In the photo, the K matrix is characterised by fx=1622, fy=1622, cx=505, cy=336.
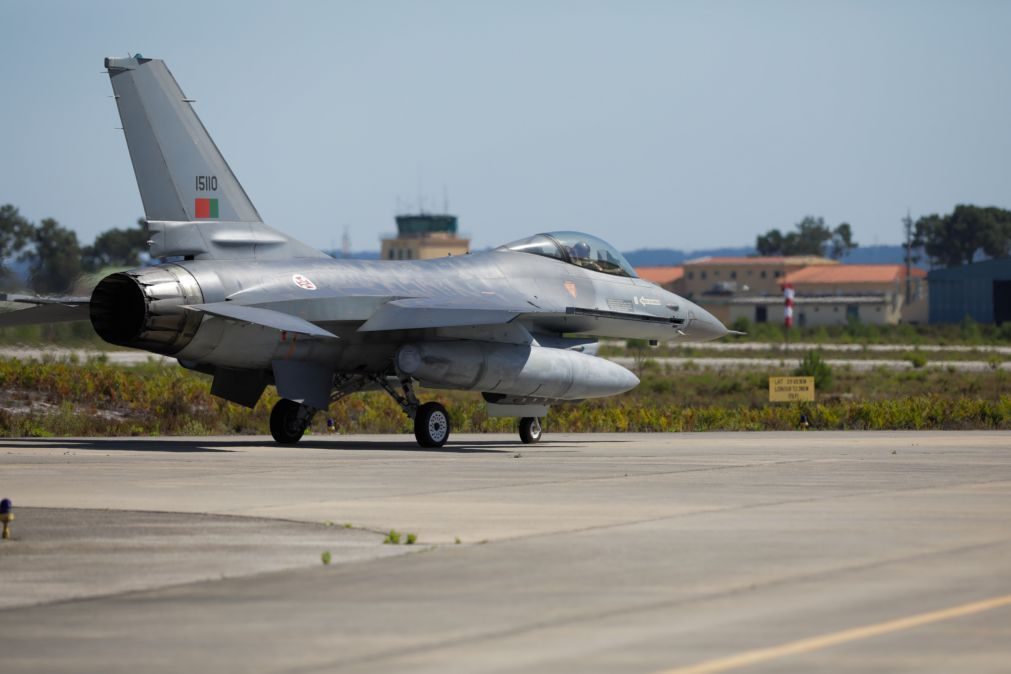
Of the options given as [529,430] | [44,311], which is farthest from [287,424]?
[529,430]

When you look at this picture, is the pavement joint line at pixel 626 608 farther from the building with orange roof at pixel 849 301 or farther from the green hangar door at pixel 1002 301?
the building with orange roof at pixel 849 301

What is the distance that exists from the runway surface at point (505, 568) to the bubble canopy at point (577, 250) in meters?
8.19

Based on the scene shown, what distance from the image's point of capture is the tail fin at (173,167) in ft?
76.8

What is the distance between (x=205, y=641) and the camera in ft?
28.7

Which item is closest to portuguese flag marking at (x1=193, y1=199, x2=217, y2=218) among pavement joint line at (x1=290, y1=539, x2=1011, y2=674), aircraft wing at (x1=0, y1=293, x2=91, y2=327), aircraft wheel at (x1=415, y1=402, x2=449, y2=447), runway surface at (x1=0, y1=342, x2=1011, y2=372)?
aircraft wing at (x1=0, y1=293, x2=91, y2=327)

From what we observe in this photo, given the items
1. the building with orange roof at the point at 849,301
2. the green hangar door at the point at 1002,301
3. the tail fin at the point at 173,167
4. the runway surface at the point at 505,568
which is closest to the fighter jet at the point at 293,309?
→ the tail fin at the point at 173,167

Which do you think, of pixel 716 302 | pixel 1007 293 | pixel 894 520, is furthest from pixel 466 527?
pixel 716 302

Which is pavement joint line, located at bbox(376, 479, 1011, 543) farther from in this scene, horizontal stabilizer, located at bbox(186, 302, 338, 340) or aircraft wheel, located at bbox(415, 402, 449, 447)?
aircraft wheel, located at bbox(415, 402, 449, 447)

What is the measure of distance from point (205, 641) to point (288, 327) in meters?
13.2

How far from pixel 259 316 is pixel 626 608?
42.5 ft

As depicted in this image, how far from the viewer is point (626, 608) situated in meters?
9.67

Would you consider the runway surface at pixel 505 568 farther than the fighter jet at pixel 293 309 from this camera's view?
No

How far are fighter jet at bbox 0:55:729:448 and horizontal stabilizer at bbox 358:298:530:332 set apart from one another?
0.07 feet

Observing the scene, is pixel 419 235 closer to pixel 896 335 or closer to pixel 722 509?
pixel 896 335
